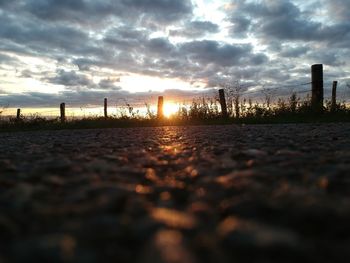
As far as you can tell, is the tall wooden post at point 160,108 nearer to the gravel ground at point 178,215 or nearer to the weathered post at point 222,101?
the weathered post at point 222,101

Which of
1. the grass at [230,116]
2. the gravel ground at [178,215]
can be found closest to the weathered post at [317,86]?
the grass at [230,116]

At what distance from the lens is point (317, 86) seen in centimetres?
1382

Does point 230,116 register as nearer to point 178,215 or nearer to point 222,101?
point 222,101

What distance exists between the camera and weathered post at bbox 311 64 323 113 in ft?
45.1

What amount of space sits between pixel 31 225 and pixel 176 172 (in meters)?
1.17

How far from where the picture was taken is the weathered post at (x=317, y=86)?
1374cm

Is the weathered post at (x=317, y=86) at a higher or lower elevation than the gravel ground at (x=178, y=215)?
higher

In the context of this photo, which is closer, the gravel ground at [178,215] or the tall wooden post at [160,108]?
the gravel ground at [178,215]

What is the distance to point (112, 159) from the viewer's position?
2.96m

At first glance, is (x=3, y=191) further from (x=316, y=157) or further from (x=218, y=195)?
(x=316, y=157)

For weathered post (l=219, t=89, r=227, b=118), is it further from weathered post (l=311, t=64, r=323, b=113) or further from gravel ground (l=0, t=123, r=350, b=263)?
gravel ground (l=0, t=123, r=350, b=263)

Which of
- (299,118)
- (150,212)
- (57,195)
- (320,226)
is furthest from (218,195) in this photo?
(299,118)

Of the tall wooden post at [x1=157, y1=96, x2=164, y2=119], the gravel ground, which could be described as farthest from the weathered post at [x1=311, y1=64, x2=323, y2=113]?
the gravel ground

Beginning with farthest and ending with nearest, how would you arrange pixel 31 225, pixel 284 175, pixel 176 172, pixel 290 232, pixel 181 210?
pixel 176 172 → pixel 284 175 → pixel 181 210 → pixel 31 225 → pixel 290 232
